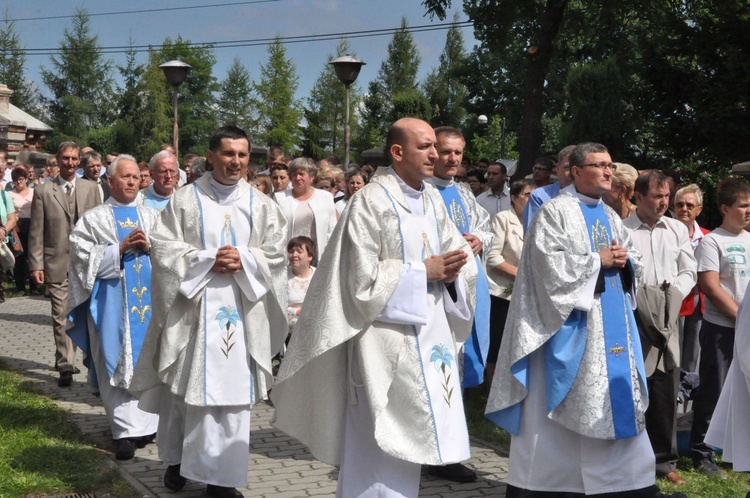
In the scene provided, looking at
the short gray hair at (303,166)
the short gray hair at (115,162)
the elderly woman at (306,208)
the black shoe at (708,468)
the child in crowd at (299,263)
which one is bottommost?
the black shoe at (708,468)

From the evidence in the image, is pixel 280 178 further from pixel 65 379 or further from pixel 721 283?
pixel 721 283

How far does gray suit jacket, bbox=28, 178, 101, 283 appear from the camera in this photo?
9805mm

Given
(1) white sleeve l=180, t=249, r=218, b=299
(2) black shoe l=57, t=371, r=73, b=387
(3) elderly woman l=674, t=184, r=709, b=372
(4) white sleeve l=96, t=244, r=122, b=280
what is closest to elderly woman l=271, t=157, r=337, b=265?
(2) black shoe l=57, t=371, r=73, b=387

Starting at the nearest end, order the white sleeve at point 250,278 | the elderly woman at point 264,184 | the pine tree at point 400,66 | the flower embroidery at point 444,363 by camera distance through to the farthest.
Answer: the flower embroidery at point 444,363 < the white sleeve at point 250,278 < the elderly woman at point 264,184 < the pine tree at point 400,66

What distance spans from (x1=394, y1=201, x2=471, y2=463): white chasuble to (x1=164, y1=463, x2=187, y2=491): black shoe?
78.6 inches

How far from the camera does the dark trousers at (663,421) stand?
21.1 ft

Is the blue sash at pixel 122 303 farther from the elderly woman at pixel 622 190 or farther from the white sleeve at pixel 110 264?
the elderly woman at pixel 622 190

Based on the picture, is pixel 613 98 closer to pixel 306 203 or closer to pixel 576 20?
pixel 576 20

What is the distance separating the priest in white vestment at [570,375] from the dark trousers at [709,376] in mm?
1349

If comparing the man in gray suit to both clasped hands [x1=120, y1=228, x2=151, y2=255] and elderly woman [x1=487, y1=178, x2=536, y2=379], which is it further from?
elderly woman [x1=487, y1=178, x2=536, y2=379]

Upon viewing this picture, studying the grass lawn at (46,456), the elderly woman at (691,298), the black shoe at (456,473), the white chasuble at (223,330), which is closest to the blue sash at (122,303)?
the grass lawn at (46,456)

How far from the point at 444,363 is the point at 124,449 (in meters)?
2.92

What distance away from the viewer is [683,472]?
6707 millimetres

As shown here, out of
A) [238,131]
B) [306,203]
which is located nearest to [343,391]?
[238,131]
